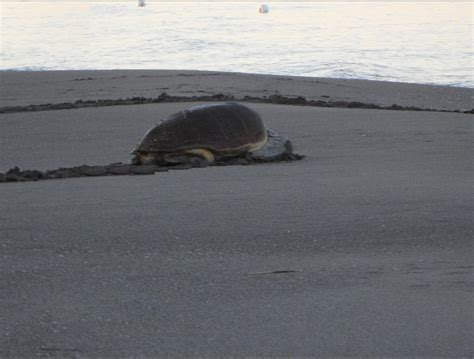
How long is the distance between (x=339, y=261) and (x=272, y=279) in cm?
43

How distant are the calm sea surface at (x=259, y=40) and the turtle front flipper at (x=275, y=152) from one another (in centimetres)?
942

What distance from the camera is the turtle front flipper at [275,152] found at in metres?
6.84

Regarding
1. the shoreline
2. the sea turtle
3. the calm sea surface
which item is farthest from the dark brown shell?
the calm sea surface

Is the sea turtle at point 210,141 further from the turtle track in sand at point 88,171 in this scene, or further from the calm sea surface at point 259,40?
the calm sea surface at point 259,40

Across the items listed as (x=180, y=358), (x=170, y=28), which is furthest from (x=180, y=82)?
(x=170, y=28)

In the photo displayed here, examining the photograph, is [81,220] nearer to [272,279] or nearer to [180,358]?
[272,279]

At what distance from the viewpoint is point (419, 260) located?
3.96 meters

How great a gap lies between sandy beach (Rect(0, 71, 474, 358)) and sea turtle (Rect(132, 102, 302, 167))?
370mm

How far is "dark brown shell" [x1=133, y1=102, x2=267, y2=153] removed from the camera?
672cm

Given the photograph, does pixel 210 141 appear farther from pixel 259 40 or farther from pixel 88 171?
pixel 259 40

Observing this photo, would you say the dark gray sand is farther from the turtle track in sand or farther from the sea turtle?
the sea turtle

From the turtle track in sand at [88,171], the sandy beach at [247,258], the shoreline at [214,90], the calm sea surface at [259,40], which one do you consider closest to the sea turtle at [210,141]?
the turtle track in sand at [88,171]

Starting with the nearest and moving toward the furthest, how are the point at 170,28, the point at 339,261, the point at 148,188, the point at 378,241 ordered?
the point at 339,261 < the point at 378,241 < the point at 148,188 < the point at 170,28

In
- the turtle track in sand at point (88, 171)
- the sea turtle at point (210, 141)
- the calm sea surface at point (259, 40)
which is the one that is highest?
the sea turtle at point (210, 141)
